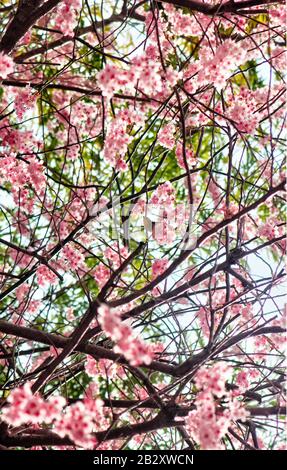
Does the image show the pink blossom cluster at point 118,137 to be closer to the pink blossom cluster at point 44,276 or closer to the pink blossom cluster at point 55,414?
the pink blossom cluster at point 44,276

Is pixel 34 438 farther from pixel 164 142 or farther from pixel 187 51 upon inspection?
pixel 187 51

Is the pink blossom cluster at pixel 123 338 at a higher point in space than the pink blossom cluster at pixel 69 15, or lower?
lower

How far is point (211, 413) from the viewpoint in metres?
1.48

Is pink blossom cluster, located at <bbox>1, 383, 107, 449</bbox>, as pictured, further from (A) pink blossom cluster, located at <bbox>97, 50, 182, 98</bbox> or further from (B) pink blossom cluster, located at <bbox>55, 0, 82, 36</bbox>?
(B) pink blossom cluster, located at <bbox>55, 0, 82, 36</bbox>

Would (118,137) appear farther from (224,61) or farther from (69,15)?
(69,15)

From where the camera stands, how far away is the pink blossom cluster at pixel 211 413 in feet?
4.77

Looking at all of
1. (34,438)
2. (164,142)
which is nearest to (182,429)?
(34,438)

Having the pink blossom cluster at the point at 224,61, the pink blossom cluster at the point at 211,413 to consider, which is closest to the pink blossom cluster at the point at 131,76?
the pink blossom cluster at the point at 224,61

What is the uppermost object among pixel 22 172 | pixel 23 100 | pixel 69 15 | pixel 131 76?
pixel 69 15

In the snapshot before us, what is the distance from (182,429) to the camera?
203 cm

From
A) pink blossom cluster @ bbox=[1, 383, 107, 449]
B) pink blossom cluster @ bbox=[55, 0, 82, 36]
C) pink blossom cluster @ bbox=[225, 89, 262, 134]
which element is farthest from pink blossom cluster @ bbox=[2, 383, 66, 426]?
pink blossom cluster @ bbox=[55, 0, 82, 36]

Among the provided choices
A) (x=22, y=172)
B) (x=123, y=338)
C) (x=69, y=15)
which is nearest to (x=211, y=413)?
(x=123, y=338)

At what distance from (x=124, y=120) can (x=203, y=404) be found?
3.47 ft

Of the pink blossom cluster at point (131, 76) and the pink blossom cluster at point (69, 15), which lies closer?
the pink blossom cluster at point (131, 76)
